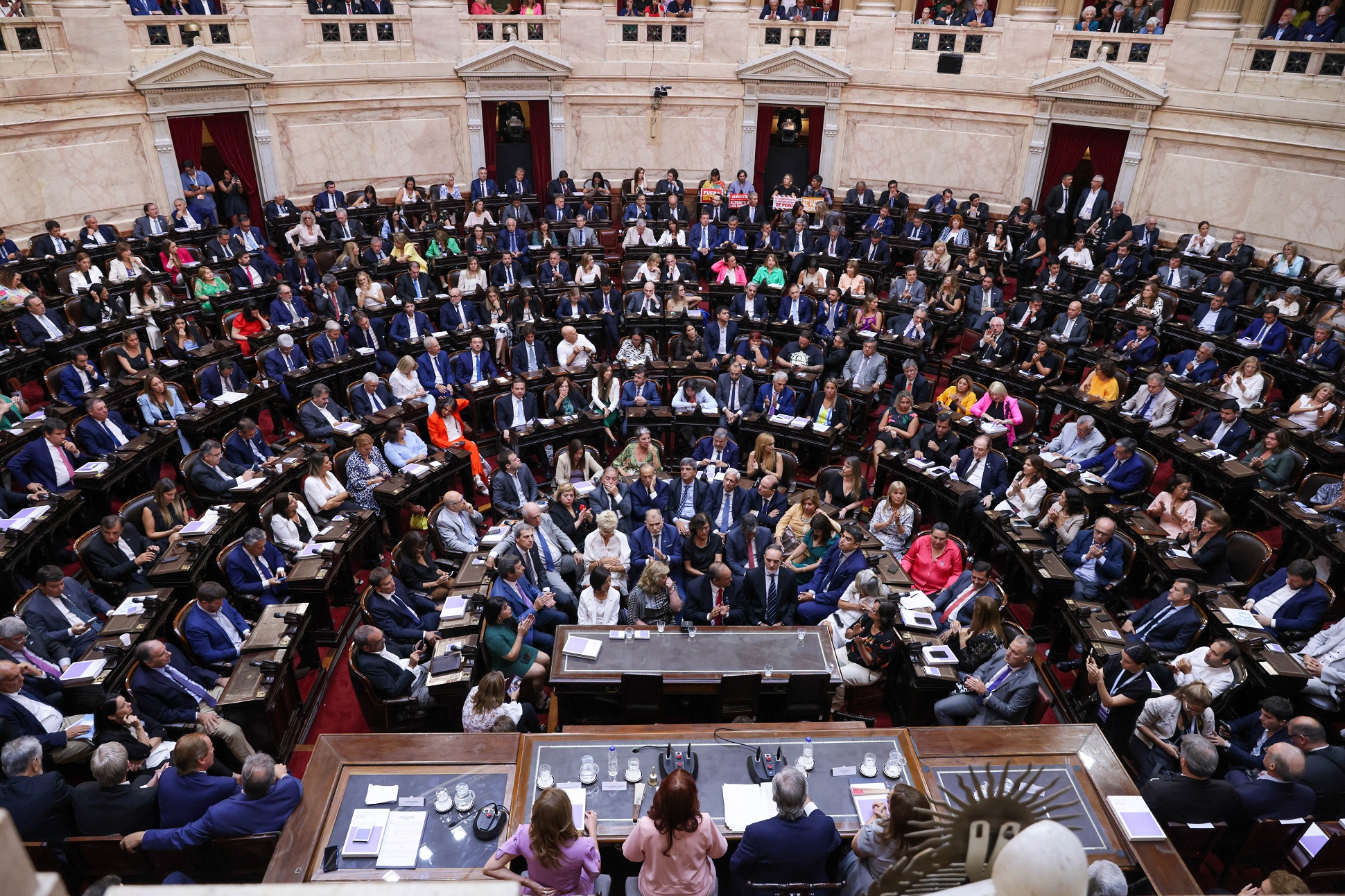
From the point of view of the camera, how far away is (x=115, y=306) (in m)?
11.9

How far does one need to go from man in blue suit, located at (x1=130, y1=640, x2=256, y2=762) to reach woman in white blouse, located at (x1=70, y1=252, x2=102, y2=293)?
8.71 metres

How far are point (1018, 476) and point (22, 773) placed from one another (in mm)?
9026

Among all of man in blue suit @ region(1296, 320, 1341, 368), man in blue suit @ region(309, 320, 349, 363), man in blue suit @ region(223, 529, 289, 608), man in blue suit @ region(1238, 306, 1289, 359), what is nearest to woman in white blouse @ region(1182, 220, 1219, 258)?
man in blue suit @ region(1238, 306, 1289, 359)

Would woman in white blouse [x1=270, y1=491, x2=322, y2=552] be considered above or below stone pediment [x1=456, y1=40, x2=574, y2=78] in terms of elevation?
below

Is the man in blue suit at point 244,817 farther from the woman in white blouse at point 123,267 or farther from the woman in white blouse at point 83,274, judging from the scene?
the woman in white blouse at point 123,267

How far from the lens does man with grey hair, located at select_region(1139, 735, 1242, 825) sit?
509 cm

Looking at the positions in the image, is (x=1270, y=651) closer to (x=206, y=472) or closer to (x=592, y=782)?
(x=592, y=782)

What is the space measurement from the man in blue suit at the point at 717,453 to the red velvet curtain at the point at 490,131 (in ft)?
37.2

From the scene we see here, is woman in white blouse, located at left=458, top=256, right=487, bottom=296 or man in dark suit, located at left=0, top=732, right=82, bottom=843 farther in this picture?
woman in white blouse, located at left=458, top=256, right=487, bottom=296

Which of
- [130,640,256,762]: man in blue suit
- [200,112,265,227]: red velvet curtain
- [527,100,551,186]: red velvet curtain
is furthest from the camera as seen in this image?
[527,100,551,186]: red velvet curtain

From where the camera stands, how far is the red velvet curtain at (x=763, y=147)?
1922cm

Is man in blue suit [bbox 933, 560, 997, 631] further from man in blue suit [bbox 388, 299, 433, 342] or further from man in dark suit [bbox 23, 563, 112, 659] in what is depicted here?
man in blue suit [bbox 388, 299, 433, 342]

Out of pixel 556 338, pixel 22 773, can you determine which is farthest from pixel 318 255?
pixel 22 773

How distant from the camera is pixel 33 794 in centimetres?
485
